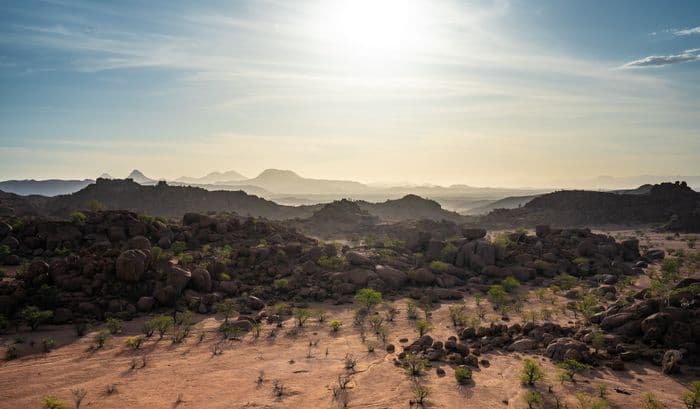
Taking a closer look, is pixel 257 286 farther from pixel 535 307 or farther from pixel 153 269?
pixel 535 307

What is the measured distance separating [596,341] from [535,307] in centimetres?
710

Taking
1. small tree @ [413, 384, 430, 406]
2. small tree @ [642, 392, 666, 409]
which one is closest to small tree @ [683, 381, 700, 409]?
small tree @ [642, 392, 666, 409]

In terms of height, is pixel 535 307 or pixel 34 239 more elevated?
pixel 34 239

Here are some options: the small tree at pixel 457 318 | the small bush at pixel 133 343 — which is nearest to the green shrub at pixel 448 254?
the small tree at pixel 457 318

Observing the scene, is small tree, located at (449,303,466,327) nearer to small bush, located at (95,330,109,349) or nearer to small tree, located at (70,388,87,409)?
small tree, located at (70,388,87,409)

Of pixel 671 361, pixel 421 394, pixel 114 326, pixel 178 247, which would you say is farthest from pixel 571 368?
pixel 178 247

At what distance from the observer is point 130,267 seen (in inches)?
718

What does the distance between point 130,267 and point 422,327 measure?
13233 mm

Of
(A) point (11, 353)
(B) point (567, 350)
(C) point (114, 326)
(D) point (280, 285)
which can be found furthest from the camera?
(D) point (280, 285)

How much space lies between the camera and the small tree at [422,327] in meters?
15.8

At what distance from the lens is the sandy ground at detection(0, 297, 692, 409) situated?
10328 mm

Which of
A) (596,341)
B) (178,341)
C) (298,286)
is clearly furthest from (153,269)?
(596,341)

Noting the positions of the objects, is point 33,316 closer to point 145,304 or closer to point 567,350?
point 145,304

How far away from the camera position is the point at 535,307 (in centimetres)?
2027
